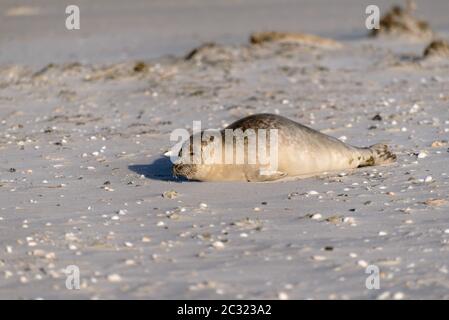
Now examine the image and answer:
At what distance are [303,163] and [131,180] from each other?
1170 mm

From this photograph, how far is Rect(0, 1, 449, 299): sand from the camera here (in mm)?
4617

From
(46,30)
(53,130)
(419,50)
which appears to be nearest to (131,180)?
(53,130)

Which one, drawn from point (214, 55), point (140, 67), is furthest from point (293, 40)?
point (140, 67)

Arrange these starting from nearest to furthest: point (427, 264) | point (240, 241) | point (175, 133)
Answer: point (427, 264) < point (240, 241) < point (175, 133)

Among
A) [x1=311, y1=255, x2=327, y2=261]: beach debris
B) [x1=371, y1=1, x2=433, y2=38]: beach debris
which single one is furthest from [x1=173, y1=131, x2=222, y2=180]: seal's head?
[x1=371, y1=1, x2=433, y2=38]: beach debris

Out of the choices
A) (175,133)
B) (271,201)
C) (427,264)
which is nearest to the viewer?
(427,264)

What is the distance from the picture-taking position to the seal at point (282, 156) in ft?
21.5

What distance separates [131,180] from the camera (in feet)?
22.2

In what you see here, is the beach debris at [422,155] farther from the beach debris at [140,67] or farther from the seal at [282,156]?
the beach debris at [140,67]

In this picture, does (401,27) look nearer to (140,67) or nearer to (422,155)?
(140,67)

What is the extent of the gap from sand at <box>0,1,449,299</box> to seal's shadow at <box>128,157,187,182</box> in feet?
0.06

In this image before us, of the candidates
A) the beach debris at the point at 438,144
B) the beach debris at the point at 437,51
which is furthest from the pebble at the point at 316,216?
the beach debris at the point at 437,51

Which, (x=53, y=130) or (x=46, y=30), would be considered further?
(x=46, y=30)
